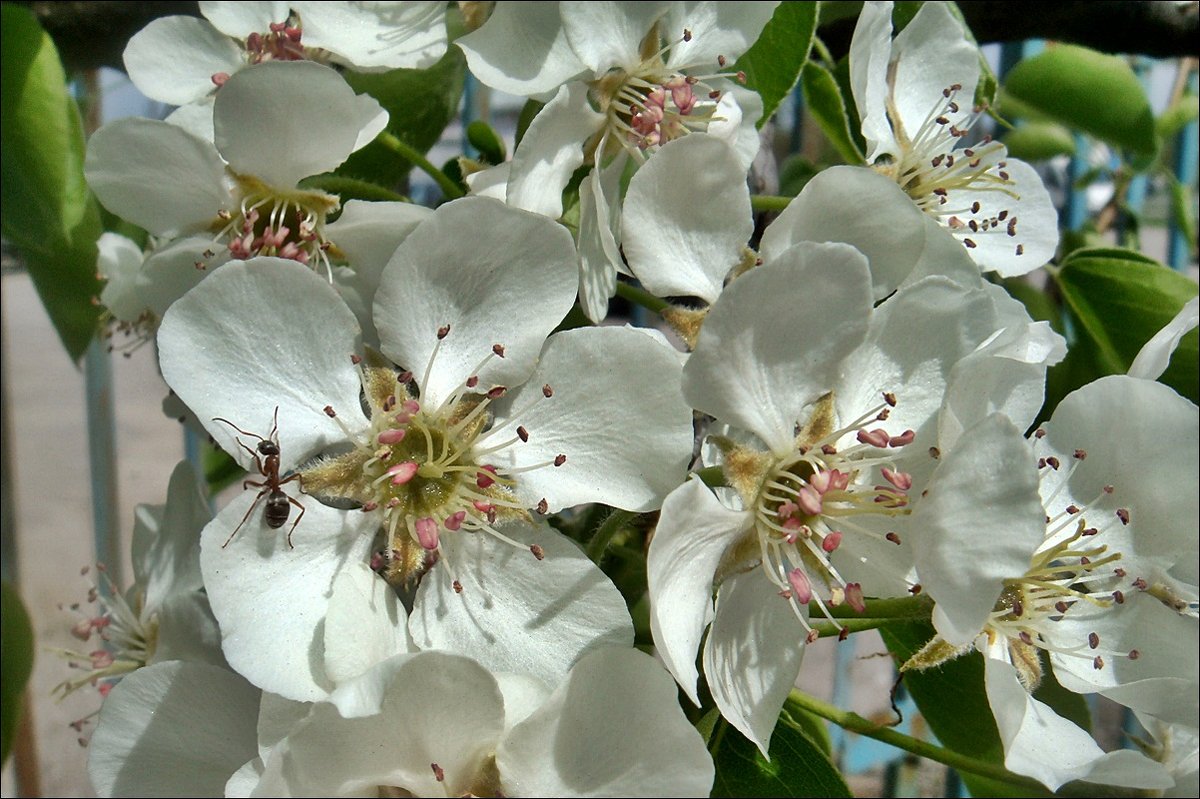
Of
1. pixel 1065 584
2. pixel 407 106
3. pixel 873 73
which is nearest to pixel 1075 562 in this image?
pixel 1065 584

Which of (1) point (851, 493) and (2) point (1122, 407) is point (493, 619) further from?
(2) point (1122, 407)

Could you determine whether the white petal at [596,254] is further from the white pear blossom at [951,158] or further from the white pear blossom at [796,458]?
the white pear blossom at [951,158]

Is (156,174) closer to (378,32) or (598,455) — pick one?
(378,32)

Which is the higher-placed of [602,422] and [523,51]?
[523,51]

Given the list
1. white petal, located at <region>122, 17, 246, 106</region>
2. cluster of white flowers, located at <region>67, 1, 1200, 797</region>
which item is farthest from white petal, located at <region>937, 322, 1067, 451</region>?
white petal, located at <region>122, 17, 246, 106</region>

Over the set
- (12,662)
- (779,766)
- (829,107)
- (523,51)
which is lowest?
(12,662)
